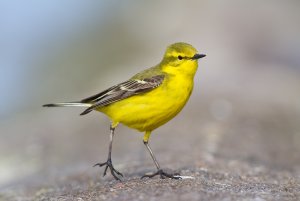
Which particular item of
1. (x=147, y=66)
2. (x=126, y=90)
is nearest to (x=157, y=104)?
(x=126, y=90)

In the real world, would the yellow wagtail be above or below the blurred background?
above

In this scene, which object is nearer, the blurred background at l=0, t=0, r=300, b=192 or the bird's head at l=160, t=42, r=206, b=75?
the bird's head at l=160, t=42, r=206, b=75

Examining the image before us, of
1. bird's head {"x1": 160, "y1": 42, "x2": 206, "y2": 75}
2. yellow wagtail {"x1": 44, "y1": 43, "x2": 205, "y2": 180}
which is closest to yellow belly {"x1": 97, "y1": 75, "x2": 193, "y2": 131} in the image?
yellow wagtail {"x1": 44, "y1": 43, "x2": 205, "y2": 180}

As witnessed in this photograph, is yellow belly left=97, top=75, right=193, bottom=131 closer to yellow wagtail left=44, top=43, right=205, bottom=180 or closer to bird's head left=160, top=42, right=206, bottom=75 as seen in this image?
yellow wagtail left=44, top=43, right=205, bottom=180

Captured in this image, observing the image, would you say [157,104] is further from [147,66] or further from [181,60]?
[147,66]

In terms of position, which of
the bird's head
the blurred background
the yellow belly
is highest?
the bird's head

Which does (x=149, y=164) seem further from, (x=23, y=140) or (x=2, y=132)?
(x=2, y=132)

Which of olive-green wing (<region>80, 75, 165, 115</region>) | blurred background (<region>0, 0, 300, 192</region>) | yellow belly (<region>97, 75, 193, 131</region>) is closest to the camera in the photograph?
yellow belly (<region>97, 75, 193, 131</region>)

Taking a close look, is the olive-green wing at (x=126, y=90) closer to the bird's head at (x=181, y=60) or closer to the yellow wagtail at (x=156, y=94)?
the yellow wagtail at (x=156, y=94)
